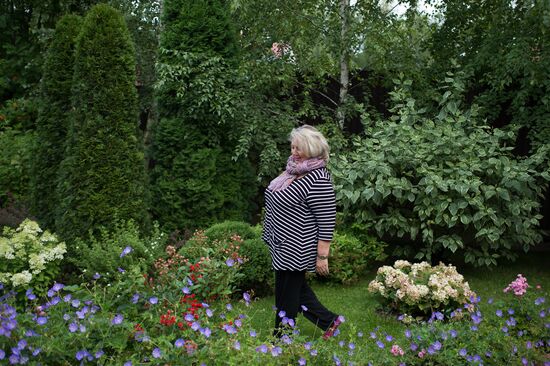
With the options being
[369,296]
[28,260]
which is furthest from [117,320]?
[369,296]

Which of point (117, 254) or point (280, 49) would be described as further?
point (280, 49)

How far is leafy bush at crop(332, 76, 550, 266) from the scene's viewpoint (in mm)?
5969

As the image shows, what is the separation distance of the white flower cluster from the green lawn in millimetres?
228

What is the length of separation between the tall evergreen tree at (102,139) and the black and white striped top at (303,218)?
2.33 metres

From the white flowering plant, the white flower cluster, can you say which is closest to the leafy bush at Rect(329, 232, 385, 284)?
the white flower cluster

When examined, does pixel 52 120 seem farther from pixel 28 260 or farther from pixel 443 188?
pixel 443 188

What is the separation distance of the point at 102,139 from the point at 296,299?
2.80m

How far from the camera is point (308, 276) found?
604cm

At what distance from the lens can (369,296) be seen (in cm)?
564

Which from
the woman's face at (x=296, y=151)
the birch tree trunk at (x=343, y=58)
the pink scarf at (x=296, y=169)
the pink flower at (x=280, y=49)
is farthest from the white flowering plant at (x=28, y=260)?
the birch tree trunk at (x=343, y=58)

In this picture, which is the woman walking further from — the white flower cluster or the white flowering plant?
the white flowering plant

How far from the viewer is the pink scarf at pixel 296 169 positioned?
3971 mm

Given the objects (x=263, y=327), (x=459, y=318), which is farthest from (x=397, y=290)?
(x=263, y=327)

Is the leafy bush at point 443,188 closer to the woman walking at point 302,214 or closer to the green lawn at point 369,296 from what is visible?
the green lawn at point 369,296
